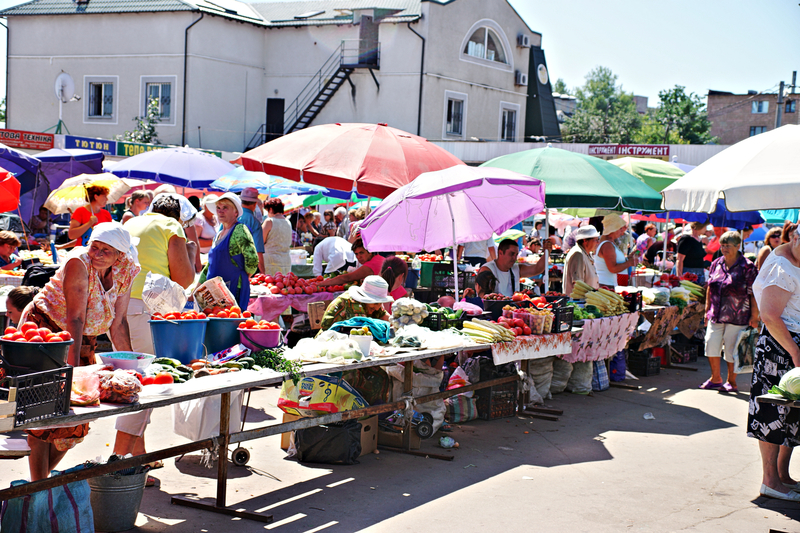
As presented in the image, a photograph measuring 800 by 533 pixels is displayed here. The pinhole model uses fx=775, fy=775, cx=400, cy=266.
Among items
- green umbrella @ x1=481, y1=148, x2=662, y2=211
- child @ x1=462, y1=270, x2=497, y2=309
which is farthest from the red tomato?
green umbrella @ x1=481, y1=148, x2=662, y2=211

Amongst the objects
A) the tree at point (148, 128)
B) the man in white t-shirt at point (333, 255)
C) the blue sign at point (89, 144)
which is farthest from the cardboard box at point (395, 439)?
the tree at point (148, 128)

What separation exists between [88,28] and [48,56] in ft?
8.12

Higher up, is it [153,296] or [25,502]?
[153,296]

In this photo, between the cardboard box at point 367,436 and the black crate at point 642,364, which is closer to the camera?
the cardboard box at point 367,436

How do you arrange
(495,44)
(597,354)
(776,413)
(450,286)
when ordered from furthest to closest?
(495,44) < (450,286) < (597,354) < (776,413)

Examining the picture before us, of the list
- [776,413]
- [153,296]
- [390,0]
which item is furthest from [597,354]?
[390,0]

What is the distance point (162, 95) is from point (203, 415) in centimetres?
2829

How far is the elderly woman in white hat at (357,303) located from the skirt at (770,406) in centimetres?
311

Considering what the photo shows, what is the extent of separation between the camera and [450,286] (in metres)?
11.5

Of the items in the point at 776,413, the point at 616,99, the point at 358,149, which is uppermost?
the point at 616,99

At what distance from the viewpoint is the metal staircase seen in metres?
31.5

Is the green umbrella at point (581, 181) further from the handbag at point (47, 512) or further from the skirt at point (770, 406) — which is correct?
the handbag at point (47, 512)

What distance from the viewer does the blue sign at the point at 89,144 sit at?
22.8 metres

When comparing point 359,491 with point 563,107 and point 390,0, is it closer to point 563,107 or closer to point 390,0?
point 390,0
